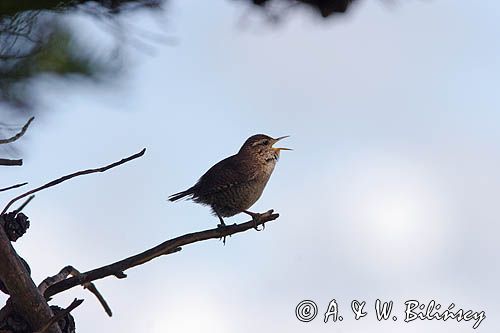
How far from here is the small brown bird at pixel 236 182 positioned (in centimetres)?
588

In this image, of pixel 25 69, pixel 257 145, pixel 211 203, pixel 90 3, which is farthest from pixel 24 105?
pixel 257 145

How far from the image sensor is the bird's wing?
19.4 feet

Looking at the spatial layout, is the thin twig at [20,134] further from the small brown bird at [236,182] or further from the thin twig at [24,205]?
the small brown bird at [236,182]

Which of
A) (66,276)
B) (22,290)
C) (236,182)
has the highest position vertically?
(236,182)

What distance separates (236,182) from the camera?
5.90 meters

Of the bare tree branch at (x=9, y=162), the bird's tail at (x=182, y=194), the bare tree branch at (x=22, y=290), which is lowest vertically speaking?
the bare tree branch at (x=22, y=290)

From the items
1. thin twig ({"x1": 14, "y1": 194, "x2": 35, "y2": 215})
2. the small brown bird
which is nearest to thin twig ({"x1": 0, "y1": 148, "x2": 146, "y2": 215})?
thin twig ({"x1": 14, "y1": 194, "x2": 35, "y2": 215})

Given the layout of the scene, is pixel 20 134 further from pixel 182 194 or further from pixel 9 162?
pixel 182 194

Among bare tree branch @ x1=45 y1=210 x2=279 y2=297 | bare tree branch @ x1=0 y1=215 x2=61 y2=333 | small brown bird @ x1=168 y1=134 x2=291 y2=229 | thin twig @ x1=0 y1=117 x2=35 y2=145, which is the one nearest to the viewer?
thin twig @ x1=0 y1=117 x2=35 y2=145

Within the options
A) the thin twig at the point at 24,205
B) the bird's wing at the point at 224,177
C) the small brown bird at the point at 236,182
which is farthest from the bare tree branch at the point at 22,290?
the bird's wing at the point at 224,177

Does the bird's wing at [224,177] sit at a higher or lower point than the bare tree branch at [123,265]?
higher

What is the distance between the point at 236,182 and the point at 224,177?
11 centimetres

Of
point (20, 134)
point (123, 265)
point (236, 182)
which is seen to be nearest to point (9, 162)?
point (20, 134)

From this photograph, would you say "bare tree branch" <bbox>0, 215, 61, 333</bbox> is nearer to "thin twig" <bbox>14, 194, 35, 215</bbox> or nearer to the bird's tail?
"thin twig" <bbox>14, 194, 35, 215</bbox>
